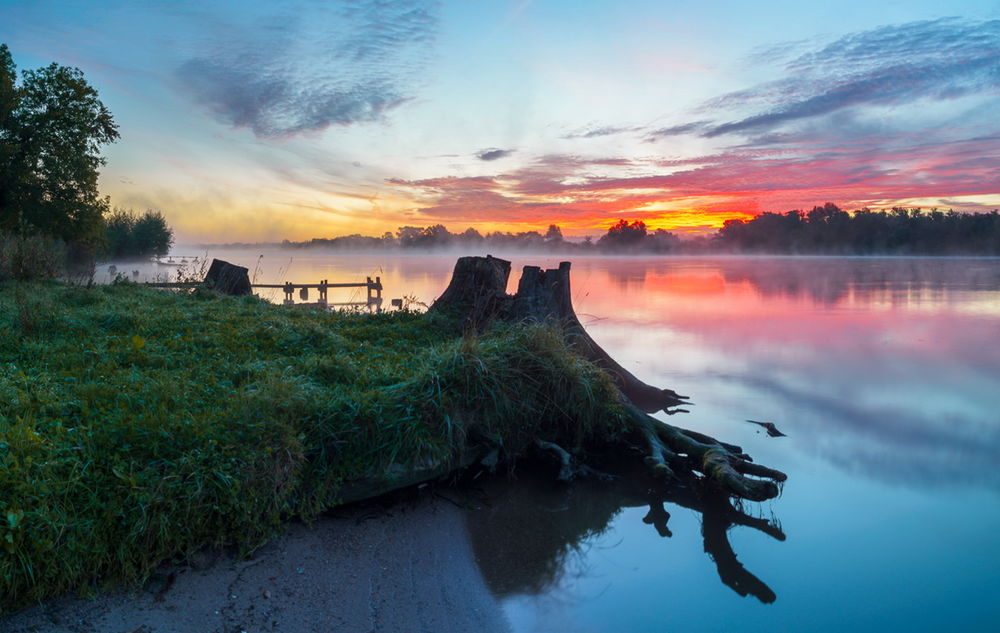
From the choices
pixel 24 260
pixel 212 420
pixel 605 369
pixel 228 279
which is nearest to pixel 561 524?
pixel 212 420

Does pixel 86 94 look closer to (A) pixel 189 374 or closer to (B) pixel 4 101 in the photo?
(B) pixel 4 101

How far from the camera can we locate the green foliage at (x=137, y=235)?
48.5m

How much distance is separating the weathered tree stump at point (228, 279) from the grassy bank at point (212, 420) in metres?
5.33

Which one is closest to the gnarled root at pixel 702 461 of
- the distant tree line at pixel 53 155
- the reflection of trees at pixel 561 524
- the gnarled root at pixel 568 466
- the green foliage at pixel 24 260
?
the reflection of trees at pixel 561 524

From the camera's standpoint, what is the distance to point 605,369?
975 centimetres

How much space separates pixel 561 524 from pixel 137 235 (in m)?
55.7

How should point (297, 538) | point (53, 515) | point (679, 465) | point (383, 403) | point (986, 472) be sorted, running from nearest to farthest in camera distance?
point (53, 515) < point (297, 538) < point (383, 403) < point (679, 465) < point (986, 472)

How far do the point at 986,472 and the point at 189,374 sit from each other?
33.5ft

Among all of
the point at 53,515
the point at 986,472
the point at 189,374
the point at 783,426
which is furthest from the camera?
the point at 783,426

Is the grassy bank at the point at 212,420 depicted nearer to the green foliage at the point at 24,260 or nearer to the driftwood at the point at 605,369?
the driftwood at the point at 605,369

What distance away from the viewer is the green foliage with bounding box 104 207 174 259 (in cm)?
4853

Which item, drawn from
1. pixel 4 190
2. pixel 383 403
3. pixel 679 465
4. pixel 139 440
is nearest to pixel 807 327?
pixel 679 465

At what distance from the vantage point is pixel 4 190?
76.2ft

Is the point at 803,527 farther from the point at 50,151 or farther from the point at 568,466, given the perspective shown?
the point at 50,151
